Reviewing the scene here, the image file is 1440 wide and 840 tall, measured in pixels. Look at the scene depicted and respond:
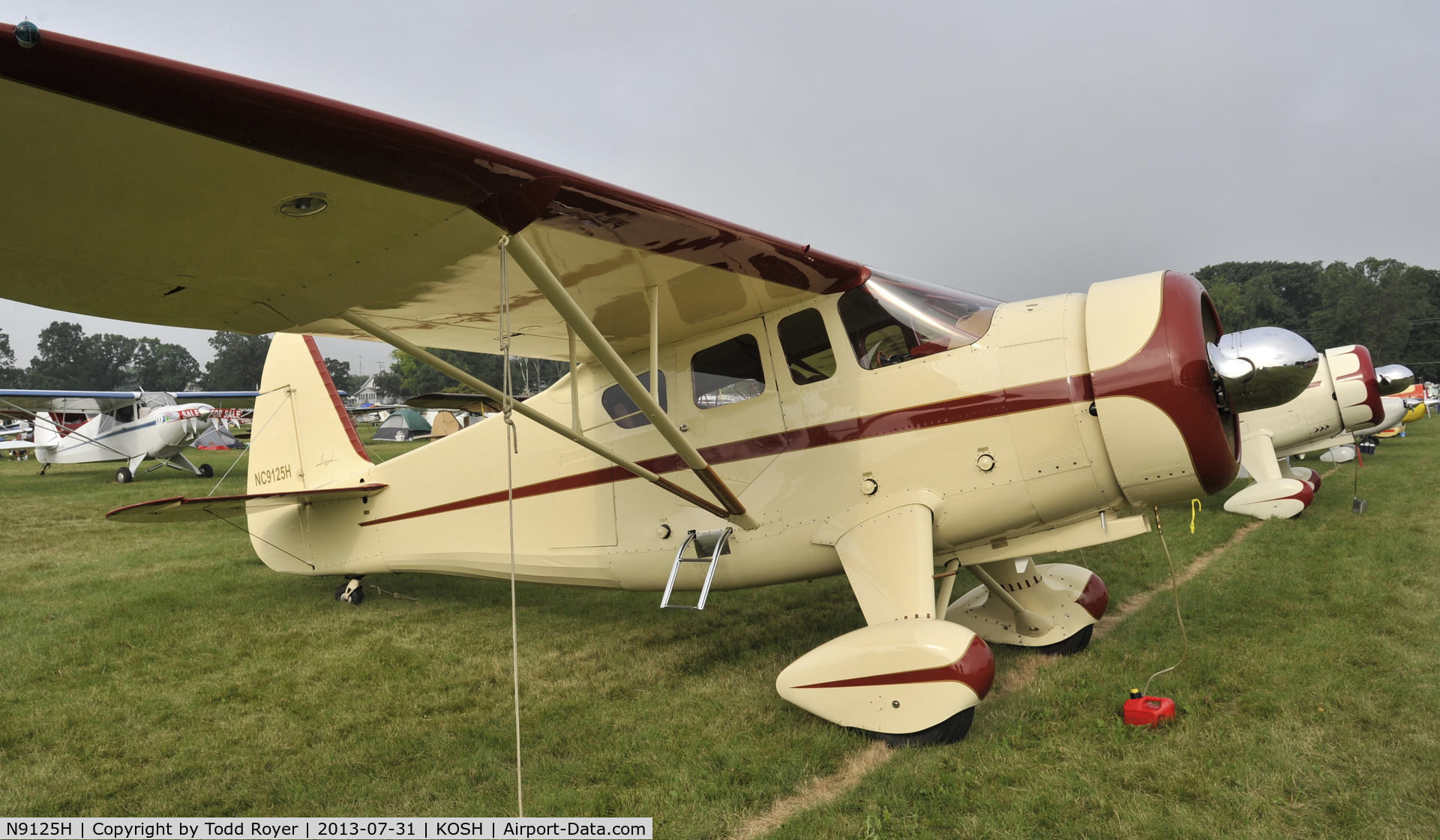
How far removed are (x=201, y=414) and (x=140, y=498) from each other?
5275 millimetres

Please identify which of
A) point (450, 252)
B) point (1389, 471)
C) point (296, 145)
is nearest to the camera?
point (296, 145)

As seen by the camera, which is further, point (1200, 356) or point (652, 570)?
point (652, 570)

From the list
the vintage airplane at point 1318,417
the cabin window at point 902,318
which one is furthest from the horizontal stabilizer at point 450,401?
the vintage airplane at point 1318,417

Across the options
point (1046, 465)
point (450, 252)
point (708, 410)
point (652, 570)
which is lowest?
point (652, 570)

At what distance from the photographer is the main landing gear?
22.1 feet

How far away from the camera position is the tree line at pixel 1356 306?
71.0 metres

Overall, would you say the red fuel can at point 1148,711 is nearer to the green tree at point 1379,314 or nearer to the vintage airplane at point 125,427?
the vintage airplane at point 125,427

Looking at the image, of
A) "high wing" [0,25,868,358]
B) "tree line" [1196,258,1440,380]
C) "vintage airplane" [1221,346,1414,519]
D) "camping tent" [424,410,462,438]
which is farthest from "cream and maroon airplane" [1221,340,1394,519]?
"tree line" [1196,258,1440,380]

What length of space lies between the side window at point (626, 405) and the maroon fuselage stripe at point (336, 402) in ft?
10.6

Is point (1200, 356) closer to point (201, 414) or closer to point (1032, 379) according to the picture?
point (1032, 379)

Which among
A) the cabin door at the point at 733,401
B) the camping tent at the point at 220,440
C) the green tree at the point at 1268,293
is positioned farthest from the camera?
the green tree at the point at 1268,293

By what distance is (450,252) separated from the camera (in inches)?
107

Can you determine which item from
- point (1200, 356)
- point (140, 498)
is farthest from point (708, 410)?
point (140, 498)

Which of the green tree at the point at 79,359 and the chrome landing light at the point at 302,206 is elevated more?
the green tree at the point at 79,359
